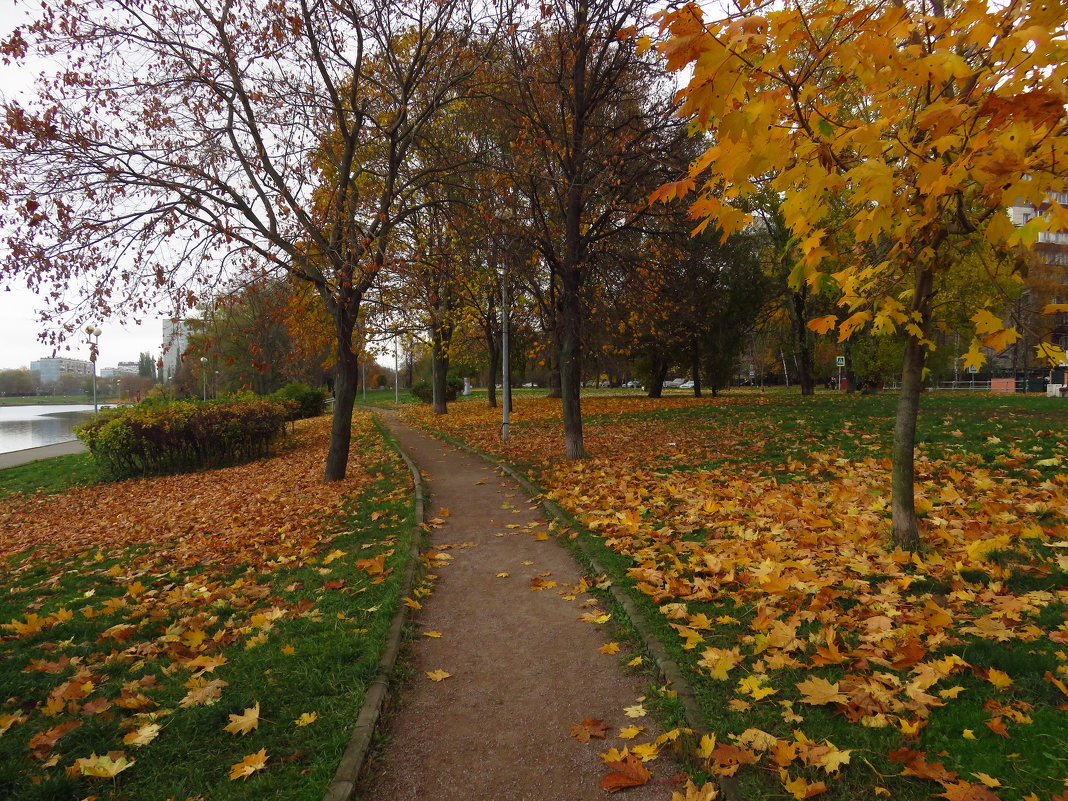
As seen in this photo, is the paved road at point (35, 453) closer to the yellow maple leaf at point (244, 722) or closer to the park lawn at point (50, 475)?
the park lawn at point (50, 475)

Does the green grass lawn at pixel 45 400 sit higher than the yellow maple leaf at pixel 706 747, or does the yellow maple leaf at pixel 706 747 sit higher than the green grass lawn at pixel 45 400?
the green grass lawn at pixel 45 400

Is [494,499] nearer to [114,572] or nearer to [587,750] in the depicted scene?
[114,572]

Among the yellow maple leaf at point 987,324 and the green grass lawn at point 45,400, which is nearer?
the yellow maple leaf at point 987,324

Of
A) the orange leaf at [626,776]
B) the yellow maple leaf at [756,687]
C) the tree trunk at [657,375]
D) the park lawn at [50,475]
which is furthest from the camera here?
the tree trunk at [657,375]

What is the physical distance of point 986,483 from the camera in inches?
257

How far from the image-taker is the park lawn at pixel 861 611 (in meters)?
2.63

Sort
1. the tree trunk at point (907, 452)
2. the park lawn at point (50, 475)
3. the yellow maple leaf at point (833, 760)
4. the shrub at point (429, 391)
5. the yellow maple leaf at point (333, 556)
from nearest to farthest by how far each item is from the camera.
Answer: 1. the yellow maple leaf at point (833, 760)
2. the tree trunk at point (907, 452)
3. the yellow maple leaf at point (333, 556)
4. the park lawn at point (50, 475)
5. the shrub at point (429, 391)

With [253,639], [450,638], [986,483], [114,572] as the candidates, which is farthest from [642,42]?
[114,572]

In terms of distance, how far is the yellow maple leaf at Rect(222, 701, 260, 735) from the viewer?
130 inches

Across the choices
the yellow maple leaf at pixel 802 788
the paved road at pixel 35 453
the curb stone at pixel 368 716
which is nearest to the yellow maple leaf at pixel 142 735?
the curb stone at pixel 368 716

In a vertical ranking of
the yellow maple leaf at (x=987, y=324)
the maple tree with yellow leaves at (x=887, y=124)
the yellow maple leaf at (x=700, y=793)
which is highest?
the maple tree with yellow leaves at (x=887, y=124)

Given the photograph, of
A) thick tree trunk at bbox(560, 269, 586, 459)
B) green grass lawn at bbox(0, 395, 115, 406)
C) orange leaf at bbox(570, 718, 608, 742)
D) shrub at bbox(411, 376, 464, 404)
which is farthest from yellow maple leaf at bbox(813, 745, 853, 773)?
green grass lawn at bbox(0, 395, 115, 406)

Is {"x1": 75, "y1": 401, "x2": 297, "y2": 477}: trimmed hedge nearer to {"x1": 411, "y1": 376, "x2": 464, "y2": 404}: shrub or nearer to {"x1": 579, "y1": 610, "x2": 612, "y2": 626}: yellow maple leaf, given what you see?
{"x1": 579, "y1": 610, "x2": 612, "y2": 626}: yellow maple leaf

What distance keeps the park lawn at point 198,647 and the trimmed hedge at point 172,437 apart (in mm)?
6534
